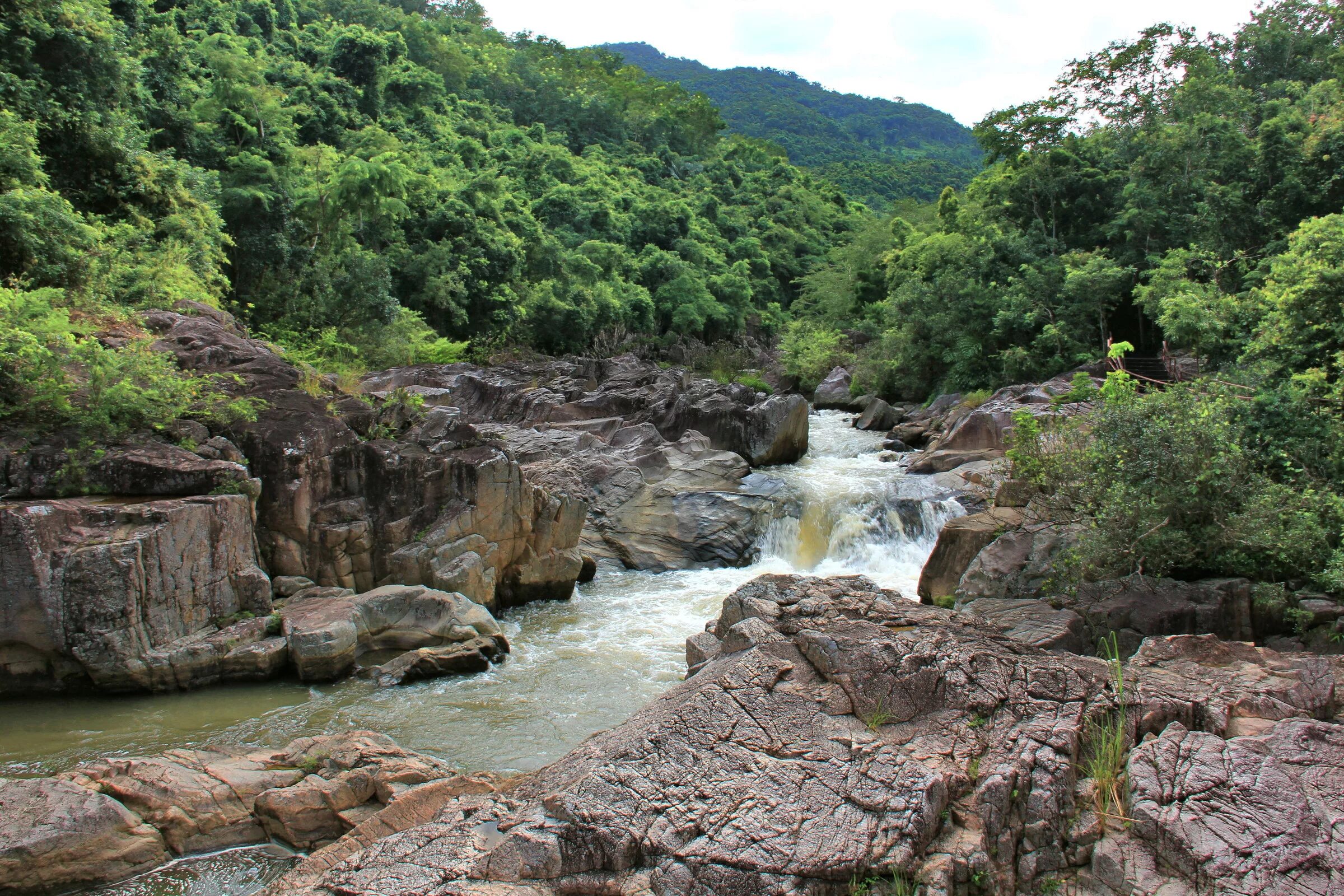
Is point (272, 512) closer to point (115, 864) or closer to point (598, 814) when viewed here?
point (115, 864)

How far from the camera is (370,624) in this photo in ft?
30.9

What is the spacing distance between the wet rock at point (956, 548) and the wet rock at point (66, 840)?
899cm

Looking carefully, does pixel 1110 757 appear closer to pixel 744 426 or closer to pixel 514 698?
pixel 514 698

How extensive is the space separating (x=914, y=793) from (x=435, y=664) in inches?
235

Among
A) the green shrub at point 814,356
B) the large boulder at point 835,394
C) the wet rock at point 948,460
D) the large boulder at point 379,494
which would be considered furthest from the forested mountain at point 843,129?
the large boulder at point 379,494

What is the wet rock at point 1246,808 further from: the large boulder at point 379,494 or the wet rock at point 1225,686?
the large boulder at point 379,494

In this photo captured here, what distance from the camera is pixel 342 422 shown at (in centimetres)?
1098

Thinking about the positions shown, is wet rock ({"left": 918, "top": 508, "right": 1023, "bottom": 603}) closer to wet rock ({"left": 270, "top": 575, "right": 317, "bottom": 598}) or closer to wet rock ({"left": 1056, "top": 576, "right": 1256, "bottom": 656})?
wet rock ({"left": 1056, "top": 576, "right": 1256, "bottom": 656})

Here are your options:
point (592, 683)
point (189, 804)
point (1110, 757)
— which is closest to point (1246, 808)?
point (1110, 757)

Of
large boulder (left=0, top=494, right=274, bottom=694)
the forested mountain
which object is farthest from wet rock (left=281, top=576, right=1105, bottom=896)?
the forested mountain

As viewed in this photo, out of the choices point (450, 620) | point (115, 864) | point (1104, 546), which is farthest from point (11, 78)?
point (1104, 546)

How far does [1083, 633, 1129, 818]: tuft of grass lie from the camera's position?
4.54 m

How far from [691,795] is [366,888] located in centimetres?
175

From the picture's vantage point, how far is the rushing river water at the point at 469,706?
7207 mm
